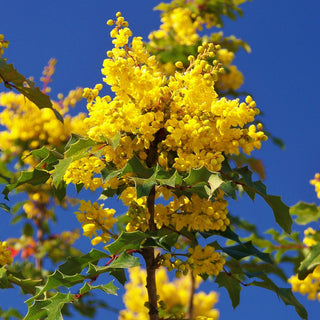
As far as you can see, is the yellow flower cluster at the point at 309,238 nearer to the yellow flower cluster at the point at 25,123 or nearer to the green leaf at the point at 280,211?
the green leaf at the point at 280,211

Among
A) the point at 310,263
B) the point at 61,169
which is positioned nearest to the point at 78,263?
the point at 61,169

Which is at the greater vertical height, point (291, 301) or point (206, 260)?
point (206, 260)

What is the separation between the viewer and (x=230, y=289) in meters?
2.37

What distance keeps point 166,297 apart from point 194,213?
2.09 meters

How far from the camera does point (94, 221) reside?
2156 mm

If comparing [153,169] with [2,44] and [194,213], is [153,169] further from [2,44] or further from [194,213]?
[2,44]

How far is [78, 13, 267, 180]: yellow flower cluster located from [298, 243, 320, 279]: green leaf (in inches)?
32.1

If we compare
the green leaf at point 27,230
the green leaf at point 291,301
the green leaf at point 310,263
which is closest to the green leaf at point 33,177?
the green leaf at point 291,301

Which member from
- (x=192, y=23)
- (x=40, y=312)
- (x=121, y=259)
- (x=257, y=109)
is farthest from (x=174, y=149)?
(x=192, y=23)

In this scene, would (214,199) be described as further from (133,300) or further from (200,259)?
(133,300)

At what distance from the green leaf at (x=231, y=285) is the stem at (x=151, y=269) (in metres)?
0.46

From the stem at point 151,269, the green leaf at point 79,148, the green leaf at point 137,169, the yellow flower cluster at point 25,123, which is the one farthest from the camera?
the yellow flower cluster at point 25,123

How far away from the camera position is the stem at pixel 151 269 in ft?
6.45

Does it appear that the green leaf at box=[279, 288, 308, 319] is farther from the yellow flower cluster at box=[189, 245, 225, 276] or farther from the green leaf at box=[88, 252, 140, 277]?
the green leaf at box=[88, 252, 140, 277]
